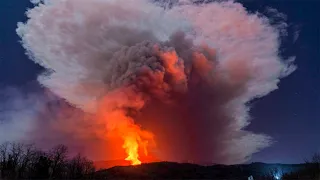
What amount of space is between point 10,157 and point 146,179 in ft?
176

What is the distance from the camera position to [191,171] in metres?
159

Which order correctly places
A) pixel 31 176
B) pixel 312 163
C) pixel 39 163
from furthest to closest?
1. pixel 312 163
2. pixel 39 163
3. pixel 31 176

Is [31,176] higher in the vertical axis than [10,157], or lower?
lower

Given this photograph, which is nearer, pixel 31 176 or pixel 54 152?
pixel 31 176

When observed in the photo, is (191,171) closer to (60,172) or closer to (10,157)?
(60,172)

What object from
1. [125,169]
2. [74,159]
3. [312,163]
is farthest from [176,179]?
[312,163]

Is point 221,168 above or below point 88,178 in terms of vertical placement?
above

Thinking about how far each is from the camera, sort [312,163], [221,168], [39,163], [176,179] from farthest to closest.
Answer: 1. [221,168]
2. [176,179]
3. [312,163]
4. [39,163]

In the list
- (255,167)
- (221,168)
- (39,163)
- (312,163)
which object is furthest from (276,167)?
(39,163)

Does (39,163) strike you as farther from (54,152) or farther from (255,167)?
(255,167)

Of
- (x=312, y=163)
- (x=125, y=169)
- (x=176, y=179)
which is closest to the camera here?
(x=312, y=163)

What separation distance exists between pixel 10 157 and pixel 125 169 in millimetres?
54848

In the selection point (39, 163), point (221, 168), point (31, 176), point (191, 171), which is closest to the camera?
point (31, 176)

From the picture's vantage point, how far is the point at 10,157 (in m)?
103
